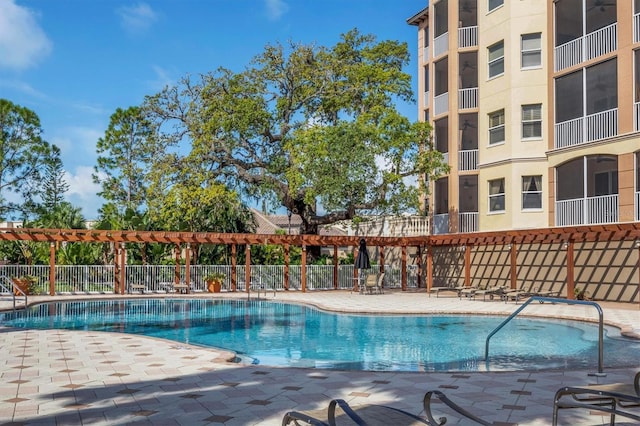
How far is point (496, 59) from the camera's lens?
27344 millimetres

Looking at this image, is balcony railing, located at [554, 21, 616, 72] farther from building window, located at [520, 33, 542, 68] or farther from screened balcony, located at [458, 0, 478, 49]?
screened balcony, located at [458, 0, 478, 49]

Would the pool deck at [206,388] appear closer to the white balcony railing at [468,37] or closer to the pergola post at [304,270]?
the pergola post at [304,270]

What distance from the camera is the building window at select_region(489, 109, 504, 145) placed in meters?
27.0

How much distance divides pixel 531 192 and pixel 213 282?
1368 cm

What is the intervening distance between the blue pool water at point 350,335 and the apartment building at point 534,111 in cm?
859

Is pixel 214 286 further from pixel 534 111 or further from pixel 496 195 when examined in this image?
pixel 534 111

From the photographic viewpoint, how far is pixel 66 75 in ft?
78.9

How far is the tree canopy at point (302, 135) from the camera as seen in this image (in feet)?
88.5

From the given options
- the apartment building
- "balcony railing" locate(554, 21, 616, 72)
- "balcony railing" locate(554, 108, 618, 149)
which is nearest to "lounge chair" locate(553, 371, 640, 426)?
the apartment building

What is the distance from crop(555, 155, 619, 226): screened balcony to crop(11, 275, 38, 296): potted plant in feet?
66.5

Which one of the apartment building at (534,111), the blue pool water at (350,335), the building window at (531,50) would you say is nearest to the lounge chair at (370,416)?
the blue pool water at (350,335)

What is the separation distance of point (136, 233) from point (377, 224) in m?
14.8

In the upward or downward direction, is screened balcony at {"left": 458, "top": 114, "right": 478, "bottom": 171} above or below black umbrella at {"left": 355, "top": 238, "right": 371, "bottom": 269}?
above

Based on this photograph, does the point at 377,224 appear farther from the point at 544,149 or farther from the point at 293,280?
the point at 544,149
